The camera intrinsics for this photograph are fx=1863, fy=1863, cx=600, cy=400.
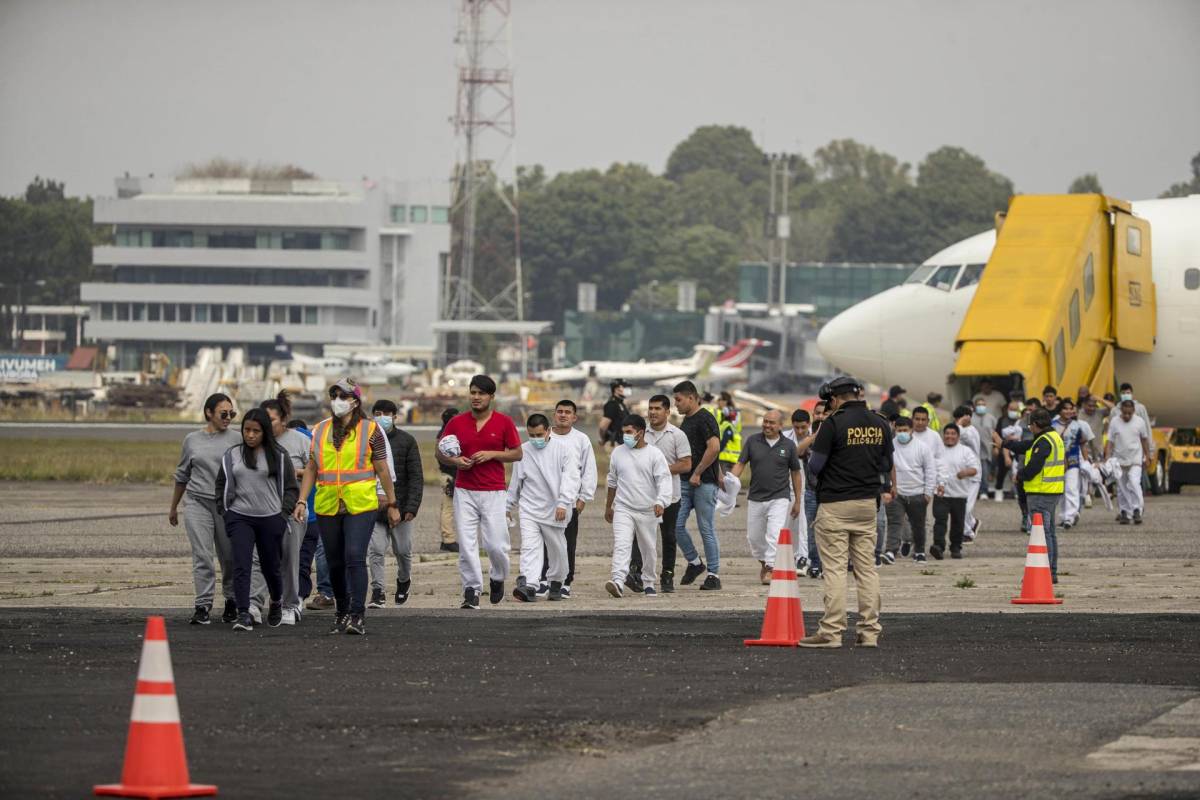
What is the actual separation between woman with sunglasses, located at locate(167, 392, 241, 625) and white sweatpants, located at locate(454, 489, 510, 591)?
78.8 inches

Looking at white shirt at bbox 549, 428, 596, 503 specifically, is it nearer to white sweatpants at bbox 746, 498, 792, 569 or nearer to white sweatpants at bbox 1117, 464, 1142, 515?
white sweatpants at bbox 746, 498, 792, 569

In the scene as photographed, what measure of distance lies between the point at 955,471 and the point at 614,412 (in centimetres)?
552

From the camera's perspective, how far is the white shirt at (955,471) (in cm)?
2148

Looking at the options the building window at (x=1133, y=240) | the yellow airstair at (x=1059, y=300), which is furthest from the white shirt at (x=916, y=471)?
the building window at (x=1133, y=240)

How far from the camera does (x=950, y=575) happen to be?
1944 centimetres

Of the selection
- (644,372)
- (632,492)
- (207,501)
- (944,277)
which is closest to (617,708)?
(207,501)

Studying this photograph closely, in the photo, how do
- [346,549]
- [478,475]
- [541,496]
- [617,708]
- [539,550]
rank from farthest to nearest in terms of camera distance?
[539,550]
[541,496]
[478,475]
[346,549]
[617,708]

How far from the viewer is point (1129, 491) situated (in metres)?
26.7

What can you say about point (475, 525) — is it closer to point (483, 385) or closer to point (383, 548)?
point (383, 548)

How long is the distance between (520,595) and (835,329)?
19.5 metres

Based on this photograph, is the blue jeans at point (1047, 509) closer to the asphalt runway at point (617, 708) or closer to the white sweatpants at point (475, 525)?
the asphalt runway at point (617, 708)

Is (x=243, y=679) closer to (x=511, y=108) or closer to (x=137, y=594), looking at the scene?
(x=137, y=594)

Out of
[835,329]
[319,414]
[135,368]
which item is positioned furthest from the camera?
[135,368]

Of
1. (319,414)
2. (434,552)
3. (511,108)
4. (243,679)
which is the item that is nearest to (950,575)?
(434,552)
